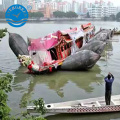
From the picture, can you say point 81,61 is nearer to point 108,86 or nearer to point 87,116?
point 108,86

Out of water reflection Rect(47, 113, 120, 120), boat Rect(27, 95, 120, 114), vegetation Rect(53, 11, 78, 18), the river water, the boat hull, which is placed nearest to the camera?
boat Rect(27, 95, 120, 114)

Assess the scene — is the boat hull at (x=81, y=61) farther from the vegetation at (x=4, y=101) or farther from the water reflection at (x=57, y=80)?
the vegetation at (x=4, y=101)

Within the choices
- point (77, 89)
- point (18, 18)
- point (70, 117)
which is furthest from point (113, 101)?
point (18, 18)

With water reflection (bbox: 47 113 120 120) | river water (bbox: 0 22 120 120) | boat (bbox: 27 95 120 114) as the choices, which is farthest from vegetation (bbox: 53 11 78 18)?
water reflection (bbox: 47 113 120 120)

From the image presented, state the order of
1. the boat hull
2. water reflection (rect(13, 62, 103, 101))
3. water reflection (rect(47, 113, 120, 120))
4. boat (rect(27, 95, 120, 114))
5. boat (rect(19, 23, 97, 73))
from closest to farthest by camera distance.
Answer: boat (rect(27, 95, 120, 114))
water reflection (rect(47, 113, 120, 120))
water reflection (rect(13, 62, 103, 101))
boat (rect(19, 23, 97, 73))
the boat hull

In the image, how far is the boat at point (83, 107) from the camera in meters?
10.1

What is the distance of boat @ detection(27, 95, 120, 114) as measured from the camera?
10.1 m

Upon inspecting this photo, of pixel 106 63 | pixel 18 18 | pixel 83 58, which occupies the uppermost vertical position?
pixel 18 18

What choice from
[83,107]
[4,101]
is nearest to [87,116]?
[83,107]

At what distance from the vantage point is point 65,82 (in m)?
16.1

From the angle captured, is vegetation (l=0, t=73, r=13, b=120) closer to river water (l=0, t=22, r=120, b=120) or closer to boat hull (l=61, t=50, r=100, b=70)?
river water (l=0, t=22, r=120, b=120)

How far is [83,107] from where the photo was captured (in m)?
10.5

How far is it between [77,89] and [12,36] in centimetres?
924

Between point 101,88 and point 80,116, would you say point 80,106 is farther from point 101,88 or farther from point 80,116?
point 101,88
